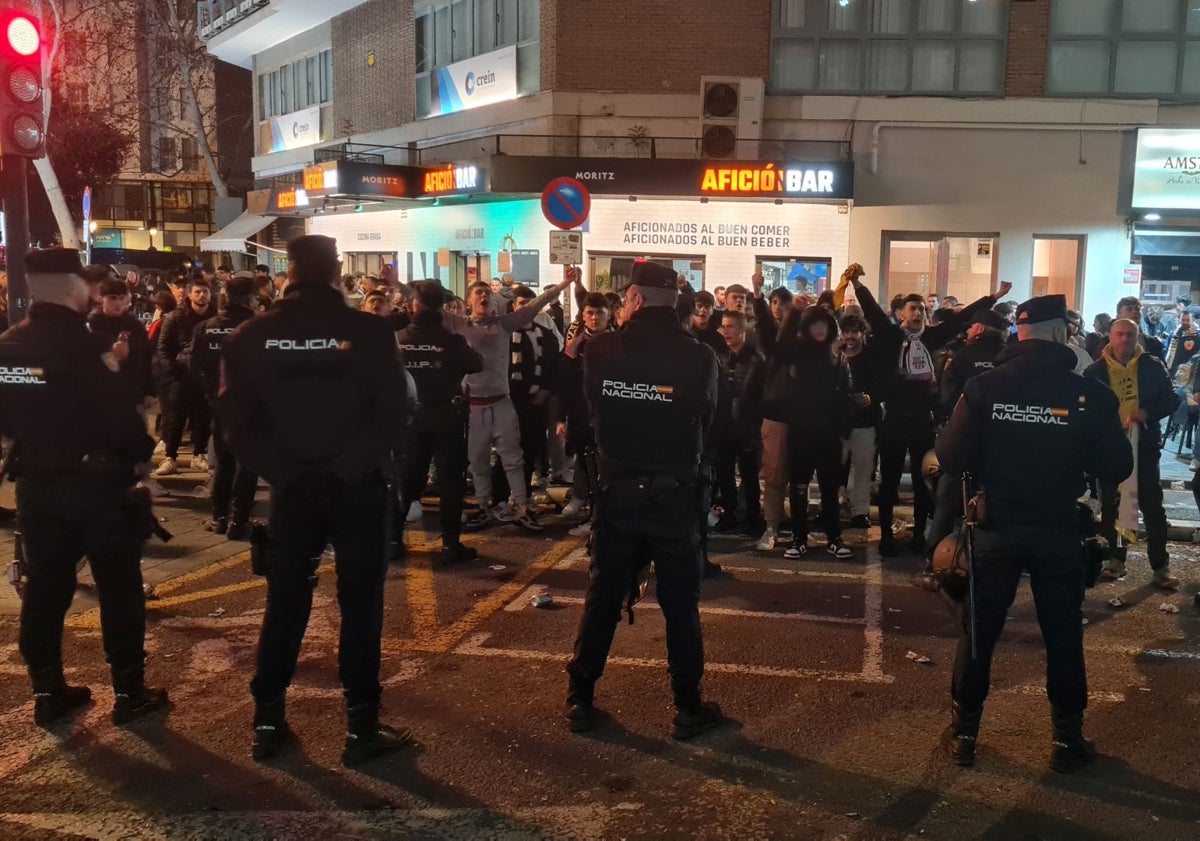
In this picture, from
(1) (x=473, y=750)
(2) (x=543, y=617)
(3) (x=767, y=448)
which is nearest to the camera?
(1) (x=473, y=750)

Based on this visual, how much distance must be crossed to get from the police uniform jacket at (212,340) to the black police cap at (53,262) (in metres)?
3.36

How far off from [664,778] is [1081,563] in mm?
1934

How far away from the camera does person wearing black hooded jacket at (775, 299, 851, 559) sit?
759cm

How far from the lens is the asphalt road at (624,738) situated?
3.84 meters

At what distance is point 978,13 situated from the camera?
18531 millimetres

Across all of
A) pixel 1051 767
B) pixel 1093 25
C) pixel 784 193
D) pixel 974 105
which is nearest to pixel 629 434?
pixel 1051 767

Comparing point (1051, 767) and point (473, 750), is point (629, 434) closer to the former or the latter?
point (473, 750)

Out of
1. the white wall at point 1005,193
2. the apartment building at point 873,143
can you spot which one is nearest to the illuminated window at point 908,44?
the apartment building at point 873,143

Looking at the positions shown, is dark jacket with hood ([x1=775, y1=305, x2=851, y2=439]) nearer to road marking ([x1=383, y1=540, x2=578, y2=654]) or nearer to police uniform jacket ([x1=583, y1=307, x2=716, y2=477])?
road marking ([x1=383, y1=540, x2=578, y2=654])

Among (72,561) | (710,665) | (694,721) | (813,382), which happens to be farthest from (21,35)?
(694,721)

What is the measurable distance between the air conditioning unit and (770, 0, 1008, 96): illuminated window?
51.6 inches

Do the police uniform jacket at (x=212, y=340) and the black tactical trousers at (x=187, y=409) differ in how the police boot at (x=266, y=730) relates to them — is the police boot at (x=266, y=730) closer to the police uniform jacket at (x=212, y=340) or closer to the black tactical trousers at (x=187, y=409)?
the police uniform jacket at (x=212, y=340)

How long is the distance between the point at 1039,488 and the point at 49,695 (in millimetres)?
4377

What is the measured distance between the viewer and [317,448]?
4.02 metres
